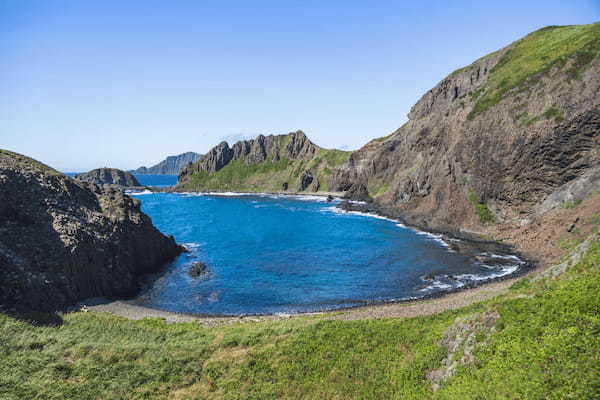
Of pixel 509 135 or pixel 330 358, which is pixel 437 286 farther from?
pixel 509 135

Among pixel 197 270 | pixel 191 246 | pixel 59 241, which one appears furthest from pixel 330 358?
pixel 191 246

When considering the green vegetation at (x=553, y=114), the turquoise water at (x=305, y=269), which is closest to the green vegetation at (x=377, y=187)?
the turquoise water at (x=305, y=269)

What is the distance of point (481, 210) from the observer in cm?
8194

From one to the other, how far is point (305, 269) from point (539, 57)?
293ft

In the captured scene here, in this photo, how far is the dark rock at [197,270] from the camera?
185 feet

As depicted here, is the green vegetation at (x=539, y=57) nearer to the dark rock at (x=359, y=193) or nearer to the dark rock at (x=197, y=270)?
the dark rock at (x=359, y=193)

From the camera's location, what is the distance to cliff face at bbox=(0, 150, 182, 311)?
37.6 m

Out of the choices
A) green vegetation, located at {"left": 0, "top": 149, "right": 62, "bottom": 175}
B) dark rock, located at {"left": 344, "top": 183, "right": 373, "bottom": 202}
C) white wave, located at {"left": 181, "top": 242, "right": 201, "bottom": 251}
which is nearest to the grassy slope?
green vegetation, located at {"left": 0, "top": 149, "right": 62, "bottom": 175}

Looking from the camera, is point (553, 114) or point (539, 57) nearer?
point (553, 114)

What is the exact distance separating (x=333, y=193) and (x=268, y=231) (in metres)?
102

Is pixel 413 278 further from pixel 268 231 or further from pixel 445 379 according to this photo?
pixel 268 231

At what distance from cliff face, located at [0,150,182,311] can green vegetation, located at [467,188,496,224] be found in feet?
238

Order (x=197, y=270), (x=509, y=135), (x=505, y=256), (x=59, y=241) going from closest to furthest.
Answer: (x=59, y=241) < (x=197, y=270) < (x=505, y=256) < (x=509, y=135)

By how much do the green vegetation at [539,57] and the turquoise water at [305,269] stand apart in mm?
47274
